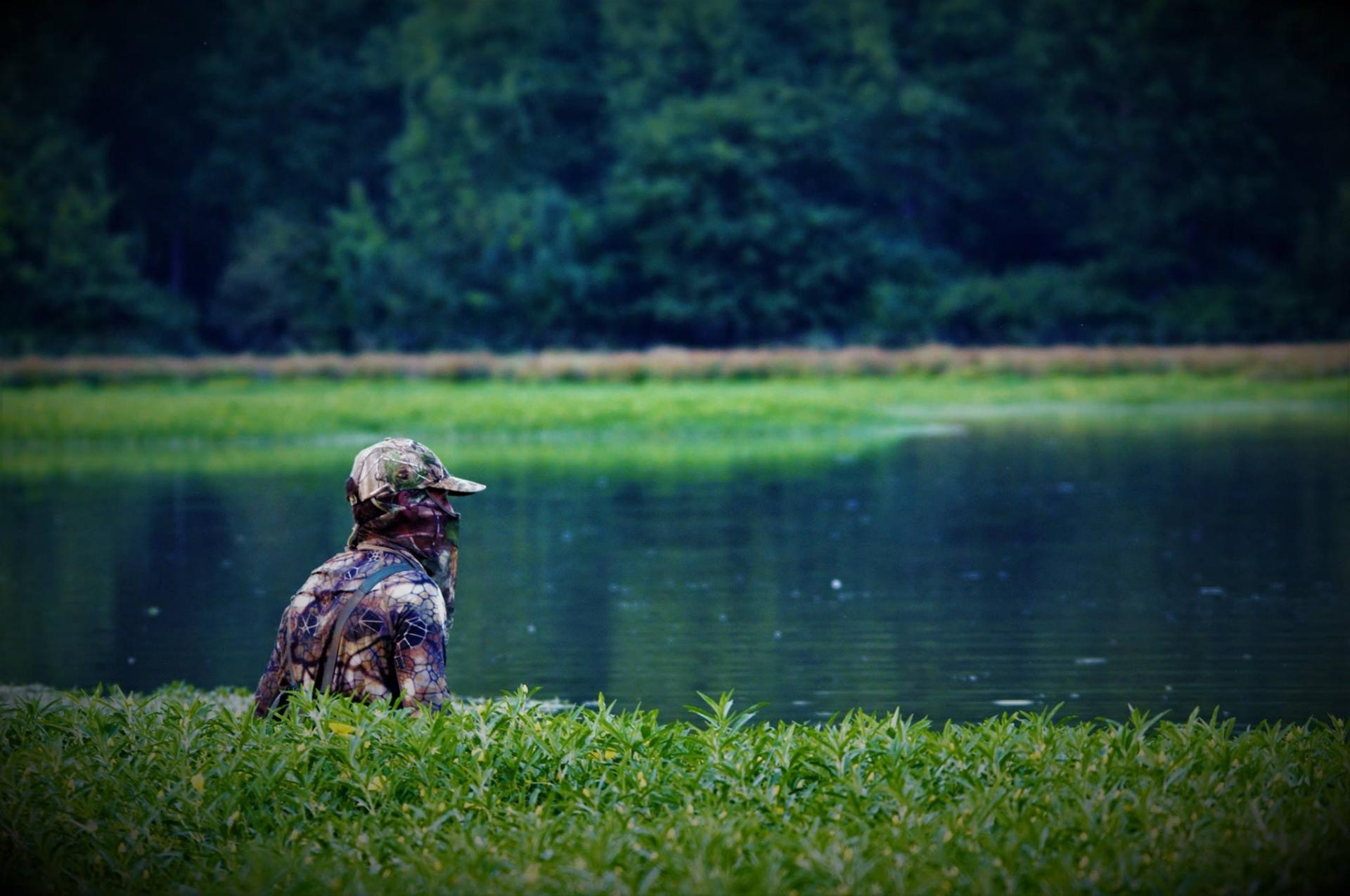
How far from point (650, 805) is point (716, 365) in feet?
142

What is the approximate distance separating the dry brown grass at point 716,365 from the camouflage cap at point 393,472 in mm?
40334

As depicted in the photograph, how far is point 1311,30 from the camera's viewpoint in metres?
69.2

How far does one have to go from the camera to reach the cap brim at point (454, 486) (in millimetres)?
6621

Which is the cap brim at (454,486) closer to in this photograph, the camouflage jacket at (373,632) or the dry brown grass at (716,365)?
the camouflage jacket at (373,632)

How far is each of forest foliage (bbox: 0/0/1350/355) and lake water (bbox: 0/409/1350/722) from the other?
34.6m

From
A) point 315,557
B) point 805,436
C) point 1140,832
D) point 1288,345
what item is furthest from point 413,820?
point 1288,345

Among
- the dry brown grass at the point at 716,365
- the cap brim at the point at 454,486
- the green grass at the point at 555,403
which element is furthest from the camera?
the dry brown grass at the point at 716,365

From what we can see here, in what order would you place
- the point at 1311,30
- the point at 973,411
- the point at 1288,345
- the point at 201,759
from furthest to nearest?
1. the point at 1311,30
2. the point at 1288,345
3. the point at 973,411
4. the point at 201,759

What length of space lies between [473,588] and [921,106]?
169 ft

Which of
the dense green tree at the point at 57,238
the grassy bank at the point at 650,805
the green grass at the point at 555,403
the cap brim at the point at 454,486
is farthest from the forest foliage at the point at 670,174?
the grassy bank at the point at 650,805

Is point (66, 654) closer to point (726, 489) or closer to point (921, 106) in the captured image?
point (726, 489)

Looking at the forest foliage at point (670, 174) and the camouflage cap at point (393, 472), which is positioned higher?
the forest foliage at point (670, 174)

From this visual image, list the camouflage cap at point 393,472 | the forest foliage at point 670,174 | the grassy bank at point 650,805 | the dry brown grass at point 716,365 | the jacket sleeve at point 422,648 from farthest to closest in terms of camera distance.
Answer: the forest foliage at point 670,174 < the dry brown grass at point 716,365 < the camouflage cap at point 393,472 < the jacket sleeve at point 422,648 < the grassy bank at point 650,805

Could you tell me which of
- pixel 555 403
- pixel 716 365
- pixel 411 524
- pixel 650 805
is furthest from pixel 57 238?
pixel 650 805
